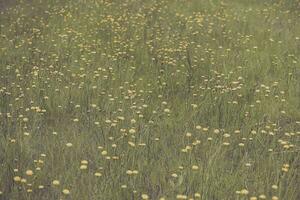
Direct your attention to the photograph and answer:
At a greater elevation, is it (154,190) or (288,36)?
(288,36)

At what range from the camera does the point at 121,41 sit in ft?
26.5

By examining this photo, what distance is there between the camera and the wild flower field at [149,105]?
13.8 ft

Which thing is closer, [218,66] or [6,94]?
[6,94]

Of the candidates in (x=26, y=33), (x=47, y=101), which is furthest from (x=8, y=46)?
(x=47, y=101)

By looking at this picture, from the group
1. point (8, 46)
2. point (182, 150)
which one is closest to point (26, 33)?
point (8, 46)

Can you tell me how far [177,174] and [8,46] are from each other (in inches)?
184

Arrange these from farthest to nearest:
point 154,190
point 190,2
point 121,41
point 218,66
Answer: point 190,2 < point 121,41 < point 218,66 < point 154,190

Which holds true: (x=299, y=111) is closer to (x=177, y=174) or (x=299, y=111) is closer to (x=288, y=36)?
(x=177, y=174)

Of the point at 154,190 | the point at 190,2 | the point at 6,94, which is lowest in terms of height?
the point at 154,190

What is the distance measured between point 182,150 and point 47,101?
208 centimetres

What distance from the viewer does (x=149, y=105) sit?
575 centimetres

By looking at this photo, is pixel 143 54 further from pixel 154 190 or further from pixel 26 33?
pixel 154 190

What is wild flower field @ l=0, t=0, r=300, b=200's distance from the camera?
4.21 m

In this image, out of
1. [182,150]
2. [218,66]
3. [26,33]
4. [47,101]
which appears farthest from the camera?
[26,33]
